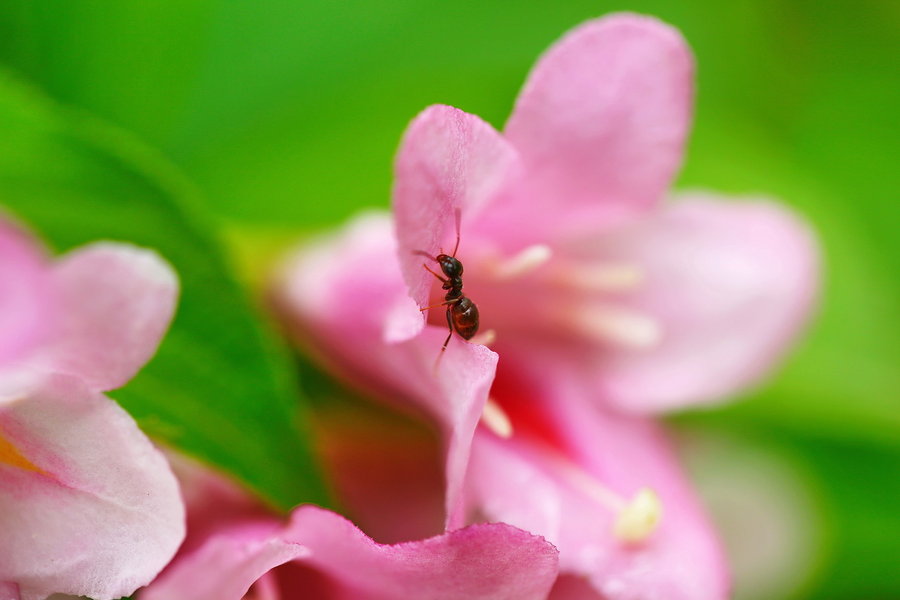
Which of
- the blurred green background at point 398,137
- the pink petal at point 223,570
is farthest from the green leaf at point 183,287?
the pink petal at point 223,570

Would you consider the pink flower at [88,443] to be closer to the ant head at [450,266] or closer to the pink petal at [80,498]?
the pink petal at [80,498]

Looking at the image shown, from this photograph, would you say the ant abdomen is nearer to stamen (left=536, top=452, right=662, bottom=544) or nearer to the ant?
the ant

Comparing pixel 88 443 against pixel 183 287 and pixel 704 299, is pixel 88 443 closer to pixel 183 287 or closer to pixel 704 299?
pixel 183 287

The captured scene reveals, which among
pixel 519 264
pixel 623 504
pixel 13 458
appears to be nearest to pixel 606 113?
pixel 519 264

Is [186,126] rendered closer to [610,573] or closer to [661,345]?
[661,345]

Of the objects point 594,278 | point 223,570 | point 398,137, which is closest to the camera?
point 223,570

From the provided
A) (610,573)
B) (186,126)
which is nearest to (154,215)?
(610,573)
